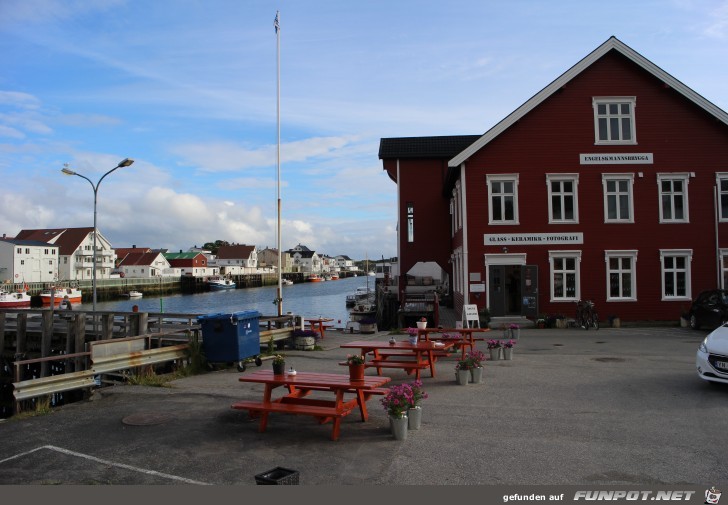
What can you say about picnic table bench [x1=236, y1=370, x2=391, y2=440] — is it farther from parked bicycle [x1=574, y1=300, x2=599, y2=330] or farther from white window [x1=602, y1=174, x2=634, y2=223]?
white window [x1=602, y1=174, x2=634, y2=223]

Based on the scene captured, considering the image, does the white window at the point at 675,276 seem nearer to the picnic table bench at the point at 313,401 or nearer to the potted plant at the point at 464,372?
the potted plant at the point at 464,372

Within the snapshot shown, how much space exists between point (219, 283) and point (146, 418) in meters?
106

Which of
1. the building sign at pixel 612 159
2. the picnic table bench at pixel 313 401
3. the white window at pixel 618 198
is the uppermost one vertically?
the building sign at pixel 612 159

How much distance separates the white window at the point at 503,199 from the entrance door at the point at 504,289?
204 centimetres

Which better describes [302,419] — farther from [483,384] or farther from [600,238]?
[600,238]

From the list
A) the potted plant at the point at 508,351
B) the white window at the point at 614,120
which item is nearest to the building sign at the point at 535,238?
the white window at the point at 614,120

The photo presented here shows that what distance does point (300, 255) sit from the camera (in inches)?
7667

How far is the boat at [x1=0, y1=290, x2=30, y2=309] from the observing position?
6175 cm

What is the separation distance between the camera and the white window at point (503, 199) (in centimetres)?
2416

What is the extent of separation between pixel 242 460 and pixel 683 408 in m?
6.93

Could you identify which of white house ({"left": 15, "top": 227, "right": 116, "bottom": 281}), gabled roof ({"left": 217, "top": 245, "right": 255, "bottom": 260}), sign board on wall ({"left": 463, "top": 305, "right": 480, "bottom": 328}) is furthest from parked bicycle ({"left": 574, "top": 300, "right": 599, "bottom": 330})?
gabled roof ({"left": 217, "top": 245, "right": 255, "bottom": 260})

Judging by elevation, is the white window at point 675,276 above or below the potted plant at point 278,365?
above

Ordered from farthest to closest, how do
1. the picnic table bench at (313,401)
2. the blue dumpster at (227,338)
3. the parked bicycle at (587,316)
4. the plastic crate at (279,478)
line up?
1. the parked bicycle at (587,316)
2. the blue dumpster at (227,338)
3. the picnic table bench at (313,401)
4. the plastic crate at (279,478)

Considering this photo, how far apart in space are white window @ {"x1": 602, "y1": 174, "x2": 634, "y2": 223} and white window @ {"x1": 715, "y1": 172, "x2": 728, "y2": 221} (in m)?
3.59
